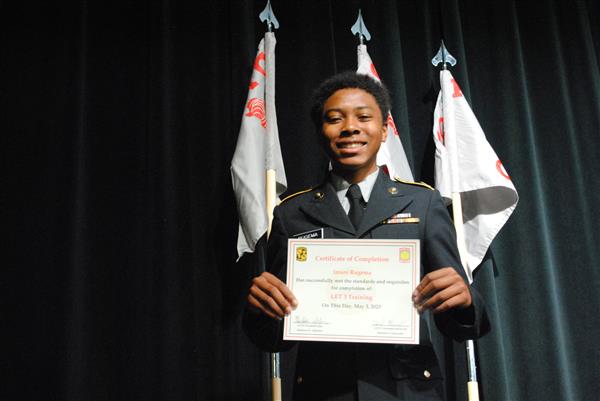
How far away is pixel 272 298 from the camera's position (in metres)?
1.27

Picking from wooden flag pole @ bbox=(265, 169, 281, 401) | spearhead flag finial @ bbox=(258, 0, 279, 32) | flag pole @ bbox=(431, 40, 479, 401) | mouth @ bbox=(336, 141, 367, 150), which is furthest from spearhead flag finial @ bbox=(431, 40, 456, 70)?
mouth @ bbox=(336, 141, 367, 150)

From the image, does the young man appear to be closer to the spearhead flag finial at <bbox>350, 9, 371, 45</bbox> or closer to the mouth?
the mouth

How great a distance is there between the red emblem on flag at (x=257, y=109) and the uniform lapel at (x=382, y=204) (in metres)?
1.23

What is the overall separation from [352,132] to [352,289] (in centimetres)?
42

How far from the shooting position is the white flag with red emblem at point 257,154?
8.00ft

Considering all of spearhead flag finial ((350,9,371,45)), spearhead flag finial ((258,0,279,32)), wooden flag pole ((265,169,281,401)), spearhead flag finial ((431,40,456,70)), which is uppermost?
spearhead flag finial ((258,0,279,32))

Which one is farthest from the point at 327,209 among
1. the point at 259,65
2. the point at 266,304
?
the point at 259,65

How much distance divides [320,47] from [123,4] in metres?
0.93

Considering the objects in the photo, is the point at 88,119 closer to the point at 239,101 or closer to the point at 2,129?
the point at 2,129

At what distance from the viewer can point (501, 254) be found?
→ 280 cm

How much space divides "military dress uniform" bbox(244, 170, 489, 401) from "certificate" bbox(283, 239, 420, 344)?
0.09 m

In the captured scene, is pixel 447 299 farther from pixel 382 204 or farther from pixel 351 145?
pixel 351 145

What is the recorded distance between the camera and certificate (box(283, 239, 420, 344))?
122 centimetres

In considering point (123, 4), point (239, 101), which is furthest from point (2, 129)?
point (239, 101)
